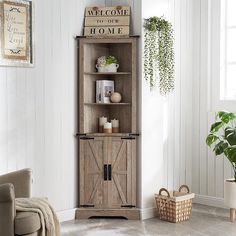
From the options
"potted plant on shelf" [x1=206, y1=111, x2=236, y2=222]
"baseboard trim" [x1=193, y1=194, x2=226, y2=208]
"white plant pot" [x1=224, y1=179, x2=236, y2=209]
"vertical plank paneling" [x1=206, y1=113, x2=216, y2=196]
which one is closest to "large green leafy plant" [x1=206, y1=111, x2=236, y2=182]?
"potted plant on shelf" [x1=206, y1=111, x2=236, y2=222]

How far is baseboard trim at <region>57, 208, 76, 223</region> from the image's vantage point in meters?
5.00

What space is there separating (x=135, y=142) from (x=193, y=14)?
1.67 meters

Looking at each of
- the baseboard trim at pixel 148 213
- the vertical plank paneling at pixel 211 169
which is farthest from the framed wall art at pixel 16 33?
the vertical plank paneling at pixel 211 169

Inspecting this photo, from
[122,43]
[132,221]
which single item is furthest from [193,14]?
[132,221]

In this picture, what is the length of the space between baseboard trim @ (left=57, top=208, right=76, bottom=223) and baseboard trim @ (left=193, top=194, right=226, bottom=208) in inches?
58.5

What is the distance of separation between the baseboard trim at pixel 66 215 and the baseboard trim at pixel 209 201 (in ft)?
4.87

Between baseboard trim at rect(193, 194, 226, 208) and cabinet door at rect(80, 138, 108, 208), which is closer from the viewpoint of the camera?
cabinet door at rect(80, 138, 108, 208)

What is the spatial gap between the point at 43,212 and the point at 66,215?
1446mm

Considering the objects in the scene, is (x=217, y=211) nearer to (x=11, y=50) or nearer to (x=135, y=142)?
(x=135, y=142)

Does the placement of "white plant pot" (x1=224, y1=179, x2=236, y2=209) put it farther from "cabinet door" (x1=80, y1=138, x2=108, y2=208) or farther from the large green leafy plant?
"cabinet door" (x1=80, y1=138, x2=108, y2=208)

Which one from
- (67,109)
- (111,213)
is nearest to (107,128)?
(67,109)

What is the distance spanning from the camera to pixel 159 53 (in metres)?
5.15

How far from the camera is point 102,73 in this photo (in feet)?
17.0

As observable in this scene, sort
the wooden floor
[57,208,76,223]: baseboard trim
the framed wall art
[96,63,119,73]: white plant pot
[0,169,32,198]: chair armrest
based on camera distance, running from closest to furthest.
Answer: [0,169,32,198]: chair armrest
the framed wall art
the wooden floor
[57,208,76,223]: baseboard trim
[96,63,119,73]: white plant pot
